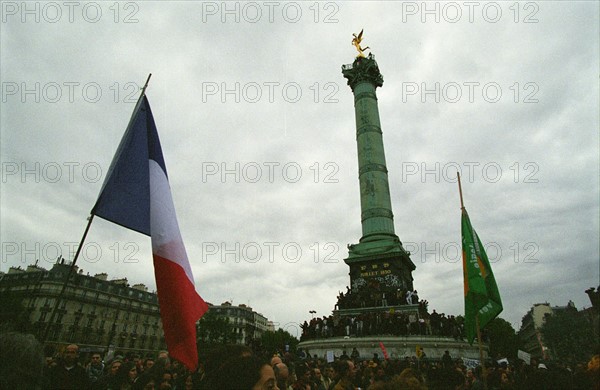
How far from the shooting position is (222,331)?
194 feet

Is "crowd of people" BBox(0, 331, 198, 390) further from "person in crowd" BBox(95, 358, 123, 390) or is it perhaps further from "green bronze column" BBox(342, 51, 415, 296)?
"green bronze column" BBox(342, 51, 415, 296)

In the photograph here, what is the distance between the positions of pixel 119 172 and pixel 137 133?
2.05ft

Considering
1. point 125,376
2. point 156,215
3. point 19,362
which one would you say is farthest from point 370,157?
point 19,362

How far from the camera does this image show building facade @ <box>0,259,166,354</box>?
46531mm

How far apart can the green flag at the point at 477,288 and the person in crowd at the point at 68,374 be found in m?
6.92

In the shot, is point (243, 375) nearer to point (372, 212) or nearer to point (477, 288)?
point (477, 288)

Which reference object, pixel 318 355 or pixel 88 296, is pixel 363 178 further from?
pixel 88 296

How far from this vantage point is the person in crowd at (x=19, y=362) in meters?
1.80

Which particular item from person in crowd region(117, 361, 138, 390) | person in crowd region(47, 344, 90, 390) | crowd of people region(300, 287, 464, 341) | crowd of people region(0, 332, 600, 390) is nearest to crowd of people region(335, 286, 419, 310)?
crowd of people region(300, 287, 464, 341)

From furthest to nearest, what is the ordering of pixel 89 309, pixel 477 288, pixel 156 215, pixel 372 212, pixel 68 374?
pixel 89 309 < pixel 372 212 < pixel 477 288 < pixel 68 374 < pixel 156 215

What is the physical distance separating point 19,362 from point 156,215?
2541 millimetres

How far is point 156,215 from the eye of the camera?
429cm

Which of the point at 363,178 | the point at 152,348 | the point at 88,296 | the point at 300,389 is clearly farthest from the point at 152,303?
the point at 300,389

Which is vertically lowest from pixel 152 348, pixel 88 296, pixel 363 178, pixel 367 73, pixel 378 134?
pixel 152 348
